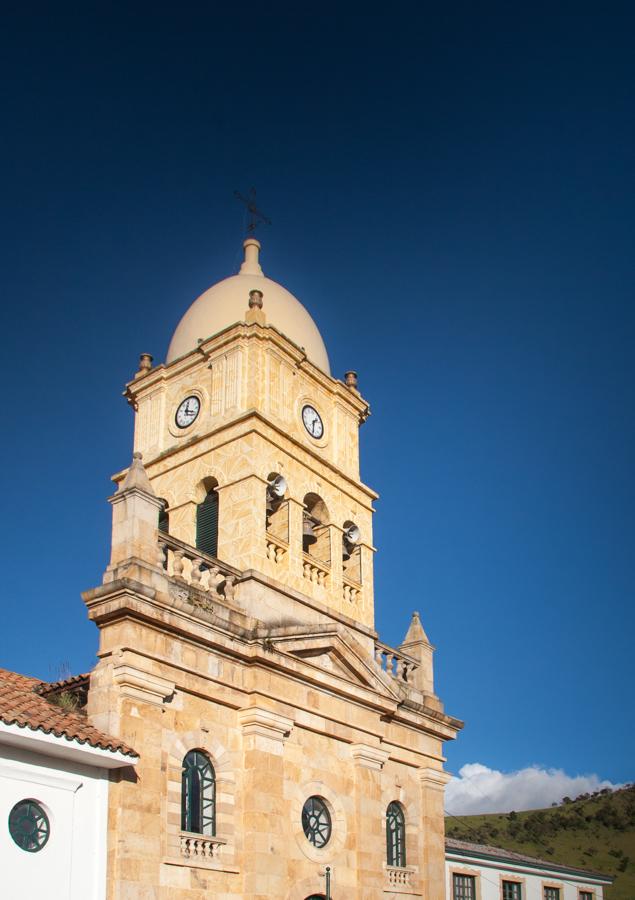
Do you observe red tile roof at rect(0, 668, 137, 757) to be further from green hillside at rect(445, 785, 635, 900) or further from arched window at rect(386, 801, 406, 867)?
green hillside at rect(445, 785, 635, 900)

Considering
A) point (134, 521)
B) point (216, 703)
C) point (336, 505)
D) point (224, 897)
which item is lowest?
point (224, 897)

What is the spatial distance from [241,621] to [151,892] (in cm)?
534

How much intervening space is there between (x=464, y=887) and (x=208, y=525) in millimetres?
11233

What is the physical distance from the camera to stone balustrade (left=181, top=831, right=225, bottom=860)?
17.4 meters

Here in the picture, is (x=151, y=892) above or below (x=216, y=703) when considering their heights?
below

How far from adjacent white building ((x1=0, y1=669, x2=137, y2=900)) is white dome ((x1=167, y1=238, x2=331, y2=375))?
39.4 feet

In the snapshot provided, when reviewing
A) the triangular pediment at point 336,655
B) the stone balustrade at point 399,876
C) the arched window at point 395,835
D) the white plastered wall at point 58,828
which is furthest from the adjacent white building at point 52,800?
the arched window at point 395,835

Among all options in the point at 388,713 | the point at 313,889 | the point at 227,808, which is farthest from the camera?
the point at 388,713

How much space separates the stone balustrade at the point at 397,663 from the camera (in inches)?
978

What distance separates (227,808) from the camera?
60.6ft

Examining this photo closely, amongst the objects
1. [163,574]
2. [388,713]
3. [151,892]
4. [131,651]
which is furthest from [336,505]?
[151,892]

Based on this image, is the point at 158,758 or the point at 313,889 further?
the point at 313,889

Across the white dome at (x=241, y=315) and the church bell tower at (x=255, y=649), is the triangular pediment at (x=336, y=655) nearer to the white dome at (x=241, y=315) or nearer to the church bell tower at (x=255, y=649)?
the church bell tower at (x=255, y=649)

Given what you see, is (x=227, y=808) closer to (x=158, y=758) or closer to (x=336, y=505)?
(x=158, y=758)
